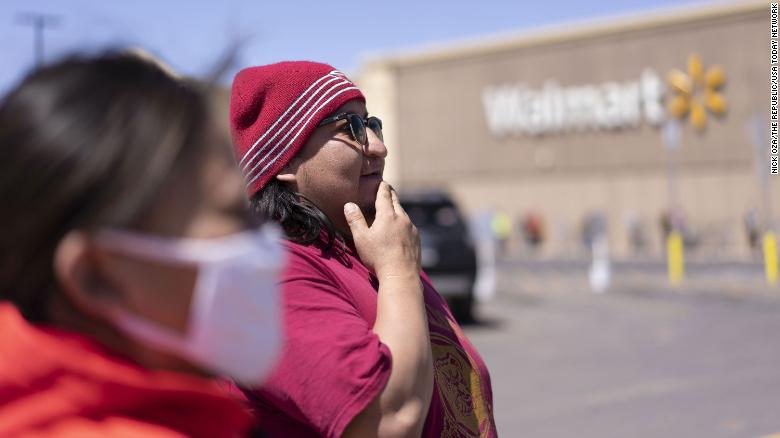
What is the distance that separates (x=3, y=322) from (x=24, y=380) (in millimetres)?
89

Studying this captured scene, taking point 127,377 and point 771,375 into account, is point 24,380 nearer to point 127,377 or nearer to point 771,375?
point 127,377

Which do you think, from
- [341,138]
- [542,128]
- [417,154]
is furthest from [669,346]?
[417,154]

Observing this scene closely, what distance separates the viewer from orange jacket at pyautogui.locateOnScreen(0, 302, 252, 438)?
4.06ft

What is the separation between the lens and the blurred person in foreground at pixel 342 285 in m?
1.76

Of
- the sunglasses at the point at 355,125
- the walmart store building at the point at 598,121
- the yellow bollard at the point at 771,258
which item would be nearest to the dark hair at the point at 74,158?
the sunglasses at the point at 355,125

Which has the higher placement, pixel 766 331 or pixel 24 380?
pixel 24 380

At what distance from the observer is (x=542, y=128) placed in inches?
1499

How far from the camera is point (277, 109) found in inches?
84.6

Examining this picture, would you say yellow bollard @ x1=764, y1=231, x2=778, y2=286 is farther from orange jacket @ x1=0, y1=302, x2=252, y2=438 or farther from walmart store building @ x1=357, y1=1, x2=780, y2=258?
orange jacket @ x1=0, y1=302, x2=252, y2=438

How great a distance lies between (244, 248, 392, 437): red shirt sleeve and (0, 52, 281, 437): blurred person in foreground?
382 mm

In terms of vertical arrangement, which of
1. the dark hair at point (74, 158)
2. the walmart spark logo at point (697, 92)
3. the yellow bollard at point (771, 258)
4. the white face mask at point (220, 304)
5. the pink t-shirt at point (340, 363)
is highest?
the walmart spark logo at point (697, 92)

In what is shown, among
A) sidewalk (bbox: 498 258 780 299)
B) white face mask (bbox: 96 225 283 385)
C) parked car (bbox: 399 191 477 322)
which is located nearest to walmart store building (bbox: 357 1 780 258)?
sidewalk (bbox: 498 258 780 299)

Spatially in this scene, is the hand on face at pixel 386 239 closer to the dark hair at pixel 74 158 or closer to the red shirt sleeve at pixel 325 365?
the red shirt sleeve at pixel 325 365

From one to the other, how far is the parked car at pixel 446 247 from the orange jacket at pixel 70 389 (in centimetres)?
1222
